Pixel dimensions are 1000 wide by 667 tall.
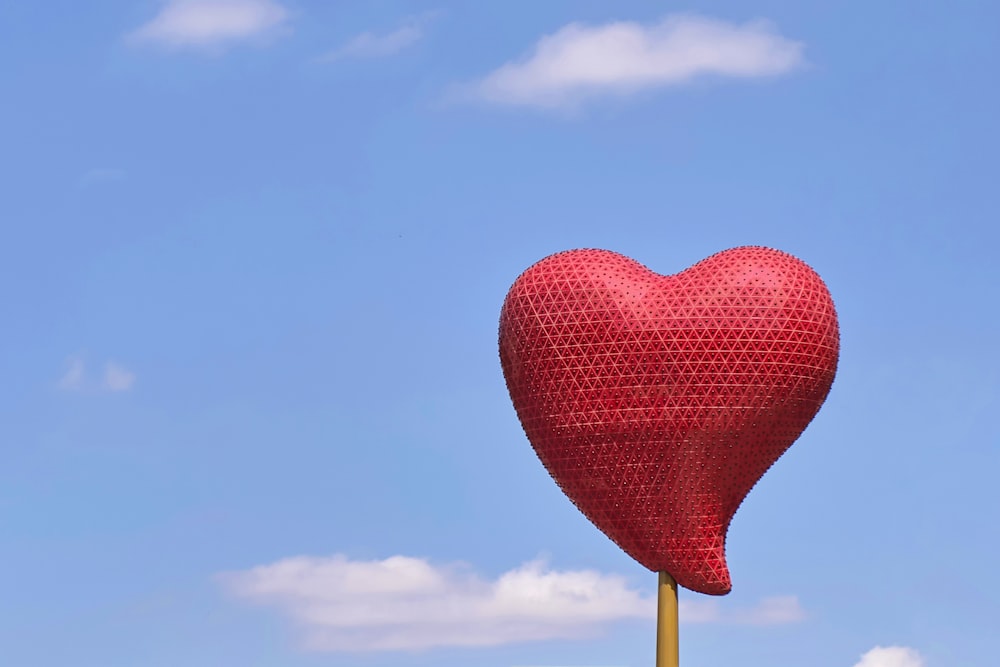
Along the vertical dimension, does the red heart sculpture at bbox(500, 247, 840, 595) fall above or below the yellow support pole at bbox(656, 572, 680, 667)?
above

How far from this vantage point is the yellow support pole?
69062mm

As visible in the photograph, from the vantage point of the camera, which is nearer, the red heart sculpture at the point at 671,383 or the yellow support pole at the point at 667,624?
the red heart sculpture at the point at 671,383

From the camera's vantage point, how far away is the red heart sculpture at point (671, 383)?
222 ft

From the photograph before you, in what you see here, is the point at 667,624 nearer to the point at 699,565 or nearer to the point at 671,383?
the point at 699,565

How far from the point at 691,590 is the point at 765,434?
5.18 metres

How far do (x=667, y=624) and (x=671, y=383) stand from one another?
7.25m

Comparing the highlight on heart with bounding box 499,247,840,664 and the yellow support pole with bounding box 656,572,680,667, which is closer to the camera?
the highlight on heart with bounding box 499,247,840,664

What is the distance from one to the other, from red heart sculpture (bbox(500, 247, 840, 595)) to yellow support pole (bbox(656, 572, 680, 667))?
396 millimetres

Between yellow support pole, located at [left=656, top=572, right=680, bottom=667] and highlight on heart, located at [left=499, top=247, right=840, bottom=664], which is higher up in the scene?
highlight on heart, located at [left=499, top=247, right=840, bottom=664]

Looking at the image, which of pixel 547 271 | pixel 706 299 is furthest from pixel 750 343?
pixel 547 271

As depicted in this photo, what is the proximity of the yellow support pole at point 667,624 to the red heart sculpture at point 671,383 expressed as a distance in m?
0.40

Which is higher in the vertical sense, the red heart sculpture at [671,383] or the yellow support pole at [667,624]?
the red heart sculpture at [671,383]

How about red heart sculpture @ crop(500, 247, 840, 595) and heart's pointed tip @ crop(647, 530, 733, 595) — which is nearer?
red heart sculpture @ crop(500, 247, 840, 595)

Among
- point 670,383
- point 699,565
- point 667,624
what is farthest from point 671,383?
point 667,624
